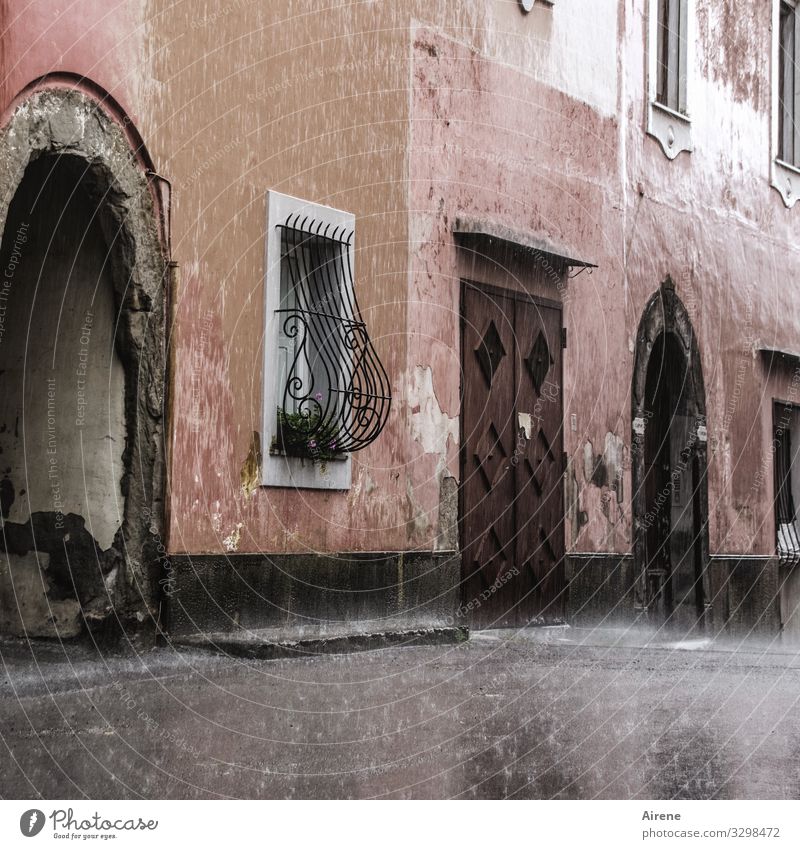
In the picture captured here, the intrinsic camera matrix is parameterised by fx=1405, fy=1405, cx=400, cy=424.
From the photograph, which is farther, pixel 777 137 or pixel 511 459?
pixel 777 137

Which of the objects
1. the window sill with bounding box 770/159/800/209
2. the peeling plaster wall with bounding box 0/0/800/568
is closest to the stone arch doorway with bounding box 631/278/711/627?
the peeling plaster wall with bounding box 0/0/800/568

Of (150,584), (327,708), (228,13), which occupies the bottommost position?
(327,708)

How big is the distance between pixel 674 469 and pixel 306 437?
228 inches

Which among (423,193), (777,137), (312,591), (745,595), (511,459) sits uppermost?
(777,137)

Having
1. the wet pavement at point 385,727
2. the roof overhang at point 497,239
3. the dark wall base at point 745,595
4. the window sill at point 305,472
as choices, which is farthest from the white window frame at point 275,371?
the dark wall base at point 745,595

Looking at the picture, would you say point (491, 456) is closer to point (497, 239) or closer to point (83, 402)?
point (497, 239)

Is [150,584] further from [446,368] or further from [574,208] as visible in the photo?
[574,208]

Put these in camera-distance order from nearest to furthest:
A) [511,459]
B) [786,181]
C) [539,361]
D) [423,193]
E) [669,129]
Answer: [423,193]
[511,459]
[539,361]
[669,129]
[786,181]

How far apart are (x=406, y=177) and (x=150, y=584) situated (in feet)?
11.1

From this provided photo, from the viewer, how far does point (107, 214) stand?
6.86m

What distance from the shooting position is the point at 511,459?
1002 cm

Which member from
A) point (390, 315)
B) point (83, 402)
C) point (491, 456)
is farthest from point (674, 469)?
point (83, 402)
